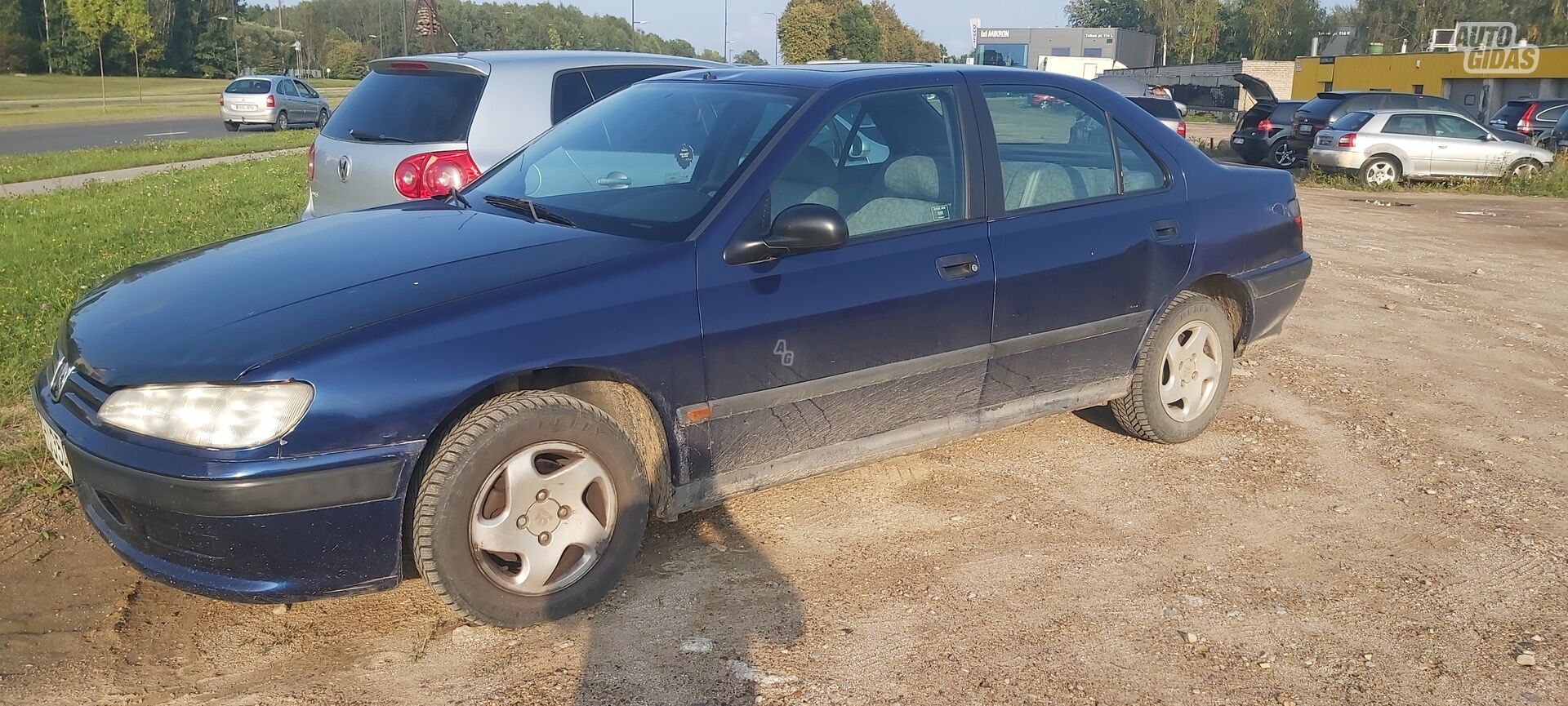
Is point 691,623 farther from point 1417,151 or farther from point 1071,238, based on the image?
point 1417,151

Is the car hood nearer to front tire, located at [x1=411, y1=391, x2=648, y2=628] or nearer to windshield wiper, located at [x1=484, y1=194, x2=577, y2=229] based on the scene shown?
windshield wiper, located at [x1=484, y1=194, x2=577, y2=229]

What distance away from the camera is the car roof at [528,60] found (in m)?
6.66

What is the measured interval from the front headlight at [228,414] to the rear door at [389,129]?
3445 mm

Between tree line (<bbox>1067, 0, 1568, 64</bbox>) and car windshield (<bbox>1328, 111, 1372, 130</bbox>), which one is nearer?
car windshield (<bbox>1328, 111, 1372, 130</bbox>)

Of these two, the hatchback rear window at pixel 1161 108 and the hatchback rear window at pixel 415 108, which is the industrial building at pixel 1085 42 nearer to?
the hatchback rear window at pixel 1161 108

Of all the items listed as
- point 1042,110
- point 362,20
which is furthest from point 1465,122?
point 362,20

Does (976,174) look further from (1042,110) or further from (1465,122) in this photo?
(1465,122)

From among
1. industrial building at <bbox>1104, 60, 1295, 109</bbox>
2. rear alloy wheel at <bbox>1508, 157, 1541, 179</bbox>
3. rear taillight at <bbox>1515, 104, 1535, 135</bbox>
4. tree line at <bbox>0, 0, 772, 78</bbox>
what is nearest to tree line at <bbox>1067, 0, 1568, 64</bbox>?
industrial building at <bbox>1104, 60, 1295, 109</bbox>

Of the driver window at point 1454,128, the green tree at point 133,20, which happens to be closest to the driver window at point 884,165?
the driver window at point 1454,128

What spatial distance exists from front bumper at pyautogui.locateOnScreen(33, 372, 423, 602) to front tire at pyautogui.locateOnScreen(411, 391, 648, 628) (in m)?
0.12

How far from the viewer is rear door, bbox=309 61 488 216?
6.38m

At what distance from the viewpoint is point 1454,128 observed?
19062mm

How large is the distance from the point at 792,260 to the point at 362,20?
97.6m

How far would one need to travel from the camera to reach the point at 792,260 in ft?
12.4
